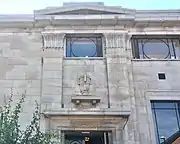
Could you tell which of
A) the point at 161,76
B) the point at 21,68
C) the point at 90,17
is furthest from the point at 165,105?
the point at 21,68

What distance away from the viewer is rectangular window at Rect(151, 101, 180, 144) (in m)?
12.9

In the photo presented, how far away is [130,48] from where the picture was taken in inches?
581

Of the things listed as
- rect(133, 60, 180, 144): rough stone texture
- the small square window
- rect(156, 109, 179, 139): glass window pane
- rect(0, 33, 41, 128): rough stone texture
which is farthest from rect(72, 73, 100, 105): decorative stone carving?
the small square window

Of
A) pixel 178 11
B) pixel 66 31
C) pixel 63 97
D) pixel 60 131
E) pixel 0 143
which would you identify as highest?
pixel 178 11

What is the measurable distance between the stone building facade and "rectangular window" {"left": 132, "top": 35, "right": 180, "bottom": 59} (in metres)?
0.04

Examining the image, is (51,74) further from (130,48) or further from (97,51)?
(130,48)

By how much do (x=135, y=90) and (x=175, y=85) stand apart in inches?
67.1

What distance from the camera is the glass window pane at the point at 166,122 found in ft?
42.6

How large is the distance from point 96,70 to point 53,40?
7.95 ft

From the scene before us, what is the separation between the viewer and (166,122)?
13281 millimetres

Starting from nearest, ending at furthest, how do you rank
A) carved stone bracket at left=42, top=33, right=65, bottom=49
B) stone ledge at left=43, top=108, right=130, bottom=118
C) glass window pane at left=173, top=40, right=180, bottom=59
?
stone ledge at left=43, top=108, right=130, bottom=118 → carved stone bracket at left=42, top=33, right=65, bottom=49 → glass window pane at left=173, top=40, right=180, bottom=59

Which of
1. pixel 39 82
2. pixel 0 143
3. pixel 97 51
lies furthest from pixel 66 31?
pixel 0 143

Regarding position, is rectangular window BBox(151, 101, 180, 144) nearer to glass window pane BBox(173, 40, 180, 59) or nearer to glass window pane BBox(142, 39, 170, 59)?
A: glass window pane BBox(142, 39, 170, 59)

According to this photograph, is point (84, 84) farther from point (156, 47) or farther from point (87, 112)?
point (156, 47)
